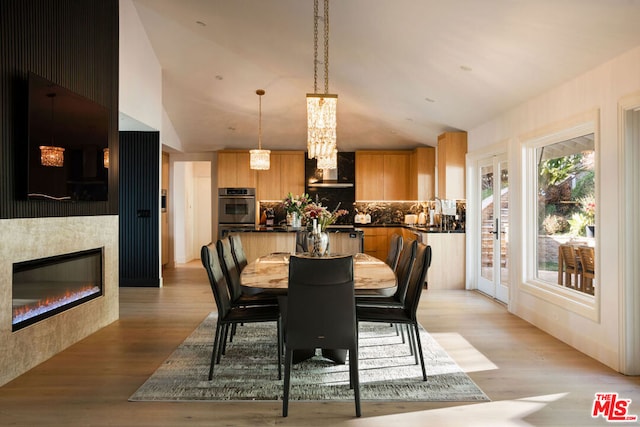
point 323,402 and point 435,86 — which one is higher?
point 435,86

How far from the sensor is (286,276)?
127 inches

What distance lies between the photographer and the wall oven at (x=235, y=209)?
9047 millimetres

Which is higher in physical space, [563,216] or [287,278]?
[563,216]

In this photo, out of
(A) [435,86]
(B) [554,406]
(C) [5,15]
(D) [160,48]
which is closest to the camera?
(B) [554,406]

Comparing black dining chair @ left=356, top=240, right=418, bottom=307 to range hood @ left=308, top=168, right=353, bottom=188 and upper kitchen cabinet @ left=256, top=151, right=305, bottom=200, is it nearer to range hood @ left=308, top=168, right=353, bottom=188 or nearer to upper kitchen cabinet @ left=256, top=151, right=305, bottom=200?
range hood @ left=308, top=168, right=353, bottom=188

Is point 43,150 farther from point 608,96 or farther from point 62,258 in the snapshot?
point 608,96

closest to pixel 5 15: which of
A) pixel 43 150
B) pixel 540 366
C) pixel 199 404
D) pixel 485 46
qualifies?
pixel 43 150

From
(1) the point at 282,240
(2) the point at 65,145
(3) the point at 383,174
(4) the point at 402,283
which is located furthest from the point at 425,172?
(2) the point at 65,145

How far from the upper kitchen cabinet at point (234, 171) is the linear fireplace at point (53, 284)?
4.69 meters

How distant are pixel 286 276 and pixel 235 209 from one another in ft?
19.7

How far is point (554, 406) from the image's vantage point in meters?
2.75

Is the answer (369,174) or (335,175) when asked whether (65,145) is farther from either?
(369,174)

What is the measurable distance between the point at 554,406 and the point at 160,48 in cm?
606

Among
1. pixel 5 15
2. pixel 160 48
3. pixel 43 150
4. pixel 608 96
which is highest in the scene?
pixel 160 48
